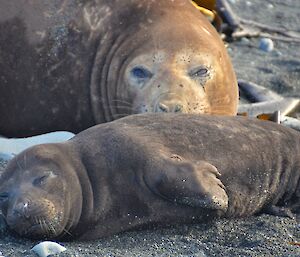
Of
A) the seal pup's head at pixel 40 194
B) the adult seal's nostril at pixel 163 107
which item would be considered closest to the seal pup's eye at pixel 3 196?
the seal pup's head at pixel 40 194

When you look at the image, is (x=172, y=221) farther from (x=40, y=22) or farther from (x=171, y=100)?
(x=40, y=22)

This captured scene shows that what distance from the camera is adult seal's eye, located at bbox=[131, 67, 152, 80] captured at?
5871 millimetres

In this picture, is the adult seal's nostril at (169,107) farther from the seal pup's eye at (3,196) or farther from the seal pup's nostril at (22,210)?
the seal pup's nostril at (22,210)

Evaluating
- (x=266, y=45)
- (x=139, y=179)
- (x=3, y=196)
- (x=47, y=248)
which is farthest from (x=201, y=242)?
(x=266, y=45)

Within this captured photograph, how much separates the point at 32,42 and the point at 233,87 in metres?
1.12

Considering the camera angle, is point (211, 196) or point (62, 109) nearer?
point (211, 196)

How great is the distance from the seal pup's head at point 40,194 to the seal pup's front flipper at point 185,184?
1.04 ft

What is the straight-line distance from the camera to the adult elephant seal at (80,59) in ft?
19.7

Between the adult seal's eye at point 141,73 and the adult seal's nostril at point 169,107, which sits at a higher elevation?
the adult seal's nostril at point 169,107

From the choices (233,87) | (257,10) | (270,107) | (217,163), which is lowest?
(257,10)

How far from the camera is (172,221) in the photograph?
14.9ft

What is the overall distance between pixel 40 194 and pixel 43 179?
0.30 feet

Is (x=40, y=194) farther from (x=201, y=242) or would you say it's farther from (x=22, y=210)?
(x=201, y=242)

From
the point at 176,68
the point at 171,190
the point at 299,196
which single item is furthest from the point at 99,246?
the point at 176,68
